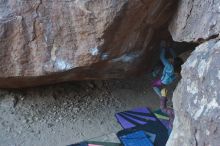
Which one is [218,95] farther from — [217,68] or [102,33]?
[102,33]

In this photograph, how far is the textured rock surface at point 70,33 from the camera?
1.31 meters

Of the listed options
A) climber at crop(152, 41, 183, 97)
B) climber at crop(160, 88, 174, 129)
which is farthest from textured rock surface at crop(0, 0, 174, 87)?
climber at crop(160, 88, 174, 129)

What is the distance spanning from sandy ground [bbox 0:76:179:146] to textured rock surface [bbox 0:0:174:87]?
0.22 metres

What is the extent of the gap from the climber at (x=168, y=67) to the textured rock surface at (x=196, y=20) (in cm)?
16

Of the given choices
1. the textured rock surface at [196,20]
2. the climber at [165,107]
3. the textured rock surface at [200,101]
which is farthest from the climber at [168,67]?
the textured rock surface at [200,101]

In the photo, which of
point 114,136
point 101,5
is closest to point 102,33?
point 101,5

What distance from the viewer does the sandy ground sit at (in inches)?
61.4

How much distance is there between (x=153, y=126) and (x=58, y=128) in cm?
38

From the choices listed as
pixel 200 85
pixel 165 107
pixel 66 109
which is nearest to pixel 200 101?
pixel 200 85

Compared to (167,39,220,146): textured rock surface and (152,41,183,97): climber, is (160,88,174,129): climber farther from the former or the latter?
(167,39,220,146): textured rock surface

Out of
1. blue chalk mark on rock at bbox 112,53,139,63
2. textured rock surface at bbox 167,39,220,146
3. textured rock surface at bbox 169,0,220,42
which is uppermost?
textured rock surface at bbox 169,0,220,42

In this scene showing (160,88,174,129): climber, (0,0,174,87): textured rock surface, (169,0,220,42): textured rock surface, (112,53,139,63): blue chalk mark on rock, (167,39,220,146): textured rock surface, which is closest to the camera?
(167,39,220,146): textured rock surface

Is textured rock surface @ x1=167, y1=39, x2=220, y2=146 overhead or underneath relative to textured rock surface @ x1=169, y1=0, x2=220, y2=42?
underneath

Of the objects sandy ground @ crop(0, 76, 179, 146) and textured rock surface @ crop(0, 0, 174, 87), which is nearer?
textured rock surface @ crop(0, 0, 174, 87)
